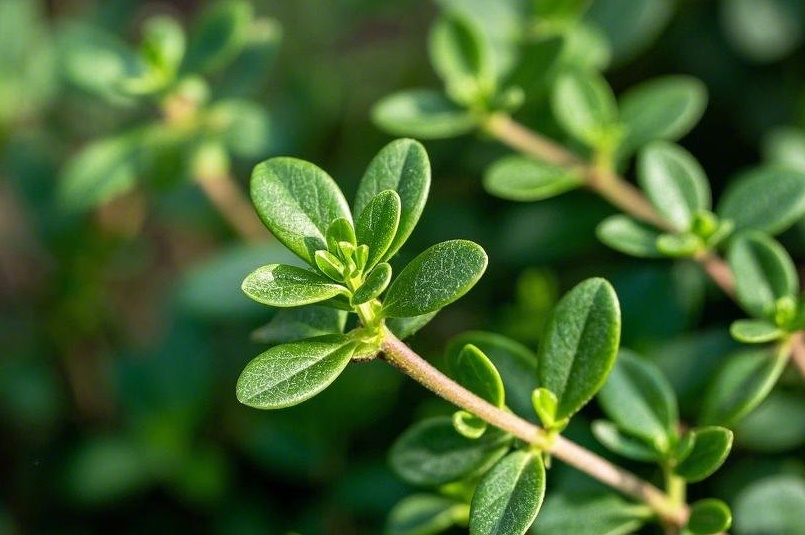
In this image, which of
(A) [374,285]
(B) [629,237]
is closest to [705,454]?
(B) [629,237]

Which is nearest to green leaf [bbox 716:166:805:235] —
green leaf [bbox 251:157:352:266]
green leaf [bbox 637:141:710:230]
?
green leaf [bbox 637:141:710:230]

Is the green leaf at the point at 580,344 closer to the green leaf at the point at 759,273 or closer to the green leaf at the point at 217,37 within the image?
the green leaf at the point at 759,273

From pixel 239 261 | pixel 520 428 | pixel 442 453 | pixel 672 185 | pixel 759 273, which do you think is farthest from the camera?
pixel 239 261

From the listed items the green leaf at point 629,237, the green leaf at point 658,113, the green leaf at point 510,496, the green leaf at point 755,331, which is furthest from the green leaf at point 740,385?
the green leaf at point 658,113

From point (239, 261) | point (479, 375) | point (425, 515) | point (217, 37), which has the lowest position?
point (425, 515)

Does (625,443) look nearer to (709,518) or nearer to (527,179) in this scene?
(709,518)

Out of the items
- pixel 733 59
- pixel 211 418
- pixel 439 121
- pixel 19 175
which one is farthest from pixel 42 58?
pixel 733 59

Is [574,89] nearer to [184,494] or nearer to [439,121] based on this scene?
[439,121]
